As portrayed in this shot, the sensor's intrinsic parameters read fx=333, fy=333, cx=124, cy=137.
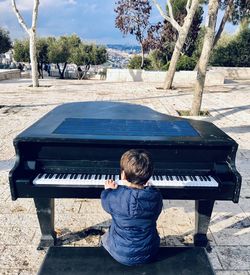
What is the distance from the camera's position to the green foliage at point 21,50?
33188 mm

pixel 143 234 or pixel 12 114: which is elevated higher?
pixel 143 234

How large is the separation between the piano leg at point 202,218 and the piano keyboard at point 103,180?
0.61m

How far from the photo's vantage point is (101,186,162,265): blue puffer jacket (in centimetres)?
276

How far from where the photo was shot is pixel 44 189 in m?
3.25

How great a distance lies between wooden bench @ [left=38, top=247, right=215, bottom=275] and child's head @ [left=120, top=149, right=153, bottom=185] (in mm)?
827

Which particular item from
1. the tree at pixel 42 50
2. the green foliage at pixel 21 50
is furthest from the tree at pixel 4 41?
the tree at pixel 42 50

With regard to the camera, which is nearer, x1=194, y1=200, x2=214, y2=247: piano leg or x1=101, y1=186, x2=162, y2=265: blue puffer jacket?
x1=101, y1=186, x2=162, y2=265: blue puffer jacket

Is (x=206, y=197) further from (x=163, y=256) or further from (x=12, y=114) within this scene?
(x=12, y=114)

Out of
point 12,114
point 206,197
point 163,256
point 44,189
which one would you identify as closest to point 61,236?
point 44,189

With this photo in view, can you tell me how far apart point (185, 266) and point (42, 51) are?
107 ft

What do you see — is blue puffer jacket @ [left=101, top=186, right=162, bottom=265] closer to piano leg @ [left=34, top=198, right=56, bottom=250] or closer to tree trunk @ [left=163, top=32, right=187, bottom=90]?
piano leg @ [left=34, top=198, right=56, bottom=250]

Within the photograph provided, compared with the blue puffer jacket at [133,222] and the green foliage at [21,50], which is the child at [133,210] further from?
the green foliage at [21,50]

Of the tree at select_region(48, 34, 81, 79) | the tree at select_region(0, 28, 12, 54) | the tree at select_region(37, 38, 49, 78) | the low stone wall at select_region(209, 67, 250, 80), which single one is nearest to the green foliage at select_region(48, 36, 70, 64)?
the tree at select_region(48, 34, 81, 79)

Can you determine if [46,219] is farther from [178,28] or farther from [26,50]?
[26,50]
